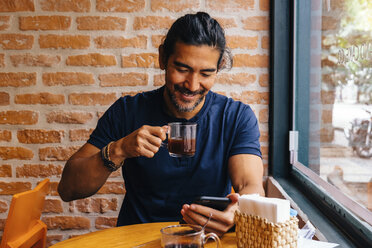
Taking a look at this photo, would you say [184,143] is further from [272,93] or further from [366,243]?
[272,93]

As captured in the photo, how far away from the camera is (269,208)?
3.08ft

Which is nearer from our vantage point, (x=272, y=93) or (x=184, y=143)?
(x=184, y=143)

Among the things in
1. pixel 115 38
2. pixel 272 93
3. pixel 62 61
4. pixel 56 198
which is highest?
pixel 115 38

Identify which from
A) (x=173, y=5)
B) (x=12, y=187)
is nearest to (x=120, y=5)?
(x=173, y=5)

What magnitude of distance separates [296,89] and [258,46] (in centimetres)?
35

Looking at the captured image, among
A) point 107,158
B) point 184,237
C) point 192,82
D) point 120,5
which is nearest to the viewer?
point 184,237

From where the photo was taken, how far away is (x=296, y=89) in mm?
2182

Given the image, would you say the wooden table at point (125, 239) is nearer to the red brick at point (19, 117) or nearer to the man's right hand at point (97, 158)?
the man's right hand at point (97, 158)

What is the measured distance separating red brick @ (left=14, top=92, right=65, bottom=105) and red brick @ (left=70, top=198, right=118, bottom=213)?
0.62 metres

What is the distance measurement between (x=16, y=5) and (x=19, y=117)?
659mm

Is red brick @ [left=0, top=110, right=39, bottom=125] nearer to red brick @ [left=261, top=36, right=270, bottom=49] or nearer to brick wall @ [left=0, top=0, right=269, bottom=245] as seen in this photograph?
brick wall @ [left=0, top=0, right=269, bottom=245]

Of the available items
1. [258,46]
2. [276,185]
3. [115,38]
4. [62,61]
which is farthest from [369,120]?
[62,61]

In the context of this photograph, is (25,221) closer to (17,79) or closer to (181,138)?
(181,138)

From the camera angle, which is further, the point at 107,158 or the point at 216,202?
the point at 107,158
